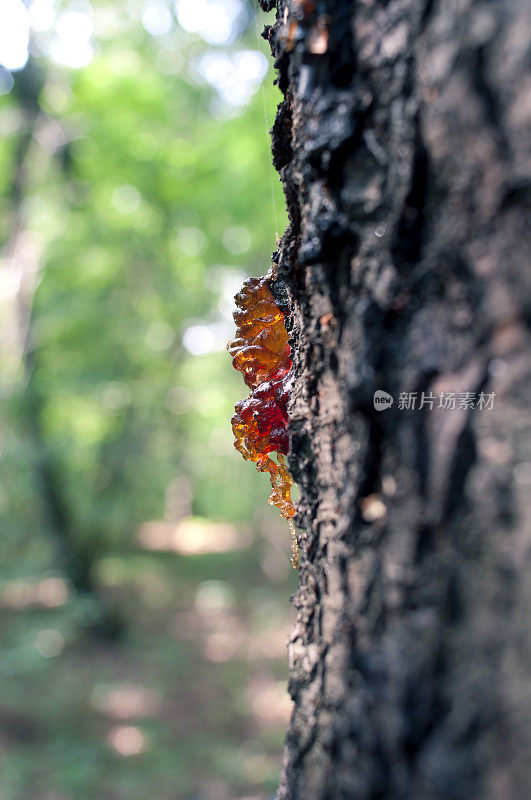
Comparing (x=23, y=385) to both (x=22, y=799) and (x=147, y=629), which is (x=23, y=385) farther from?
(x=147, y=629)

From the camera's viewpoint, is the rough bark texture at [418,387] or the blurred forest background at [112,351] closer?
the rough bark texture at [418,387]

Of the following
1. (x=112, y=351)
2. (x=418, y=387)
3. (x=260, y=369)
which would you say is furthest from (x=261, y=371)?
(x=112, y=351)

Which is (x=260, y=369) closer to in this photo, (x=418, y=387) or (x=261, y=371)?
(x=261, y=371)

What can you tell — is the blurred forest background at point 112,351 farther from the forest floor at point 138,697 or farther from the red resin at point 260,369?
the red resin at point 260,369

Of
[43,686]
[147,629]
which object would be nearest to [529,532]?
[43,686]

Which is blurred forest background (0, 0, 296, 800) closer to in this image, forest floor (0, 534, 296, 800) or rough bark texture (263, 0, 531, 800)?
forest floor (0, 534, 296, 800)

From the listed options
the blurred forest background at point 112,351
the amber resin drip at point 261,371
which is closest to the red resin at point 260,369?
the amber resin drip at point 261,371

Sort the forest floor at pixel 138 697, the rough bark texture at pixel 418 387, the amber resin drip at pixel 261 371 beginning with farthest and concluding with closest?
the forest floor at pixel 138 697 < the amber resin drip at pixel 261 371 < the rough bark texture at pixel 418 387
